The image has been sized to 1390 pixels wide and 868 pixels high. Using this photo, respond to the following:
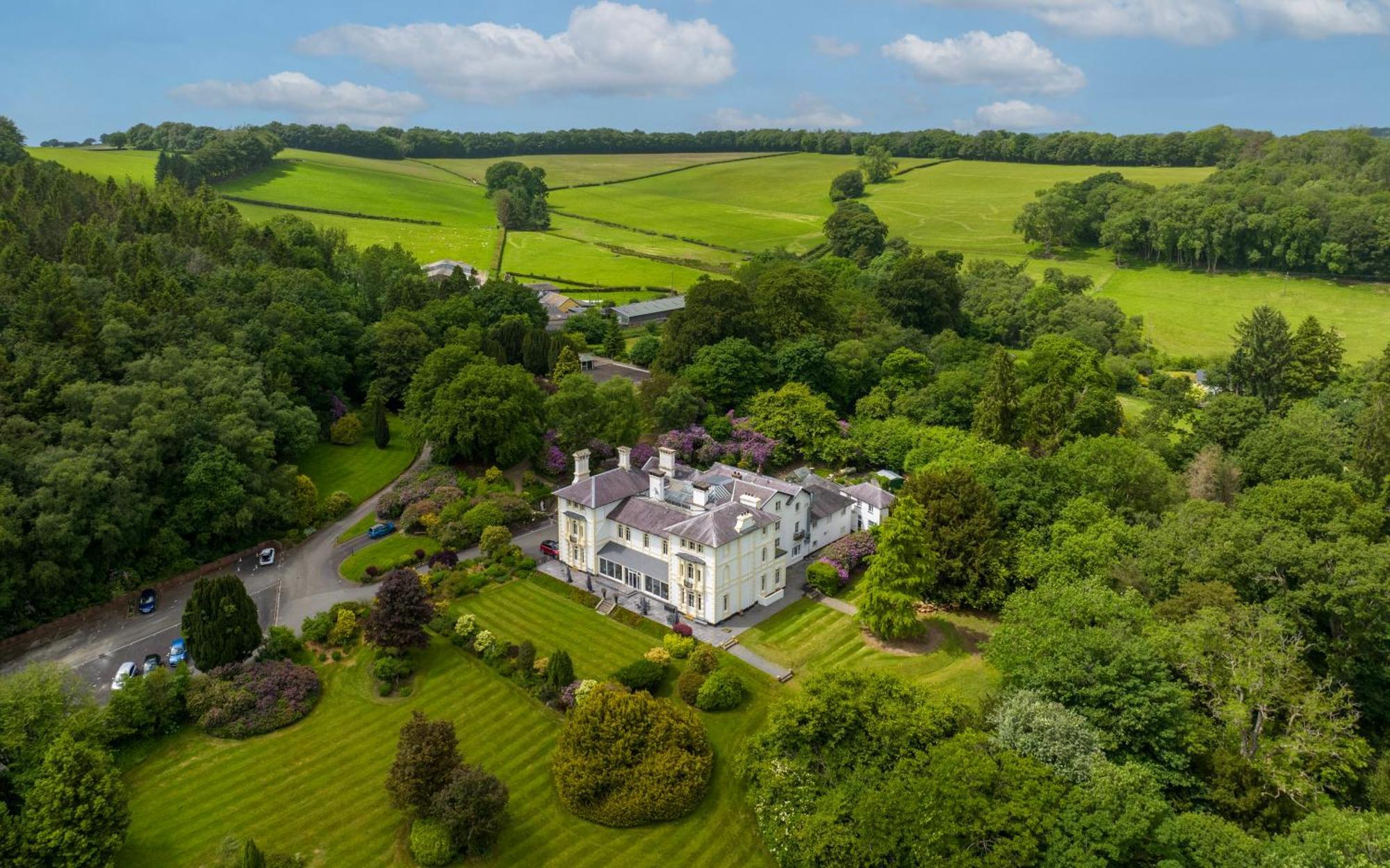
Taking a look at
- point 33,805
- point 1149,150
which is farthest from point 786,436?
point 1149,150

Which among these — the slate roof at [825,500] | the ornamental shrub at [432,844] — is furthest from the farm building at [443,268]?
the ornamental shrub at [432,844]

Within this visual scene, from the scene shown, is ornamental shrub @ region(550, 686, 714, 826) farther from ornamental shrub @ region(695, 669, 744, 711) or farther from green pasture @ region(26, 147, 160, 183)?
green pasture @ region(26, 147, 160, 183)

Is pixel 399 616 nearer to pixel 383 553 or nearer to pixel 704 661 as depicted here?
pixel 383 553

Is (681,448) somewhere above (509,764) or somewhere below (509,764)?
above

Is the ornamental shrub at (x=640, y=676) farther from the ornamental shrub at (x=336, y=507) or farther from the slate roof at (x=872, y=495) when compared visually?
the ornamental shrub at (x=336, y=507)

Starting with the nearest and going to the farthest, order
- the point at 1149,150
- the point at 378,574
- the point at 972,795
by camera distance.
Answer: the point at 972,795, the point at 378,574, the point at 1149,150

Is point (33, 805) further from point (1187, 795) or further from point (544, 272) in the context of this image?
point (544, 272)
